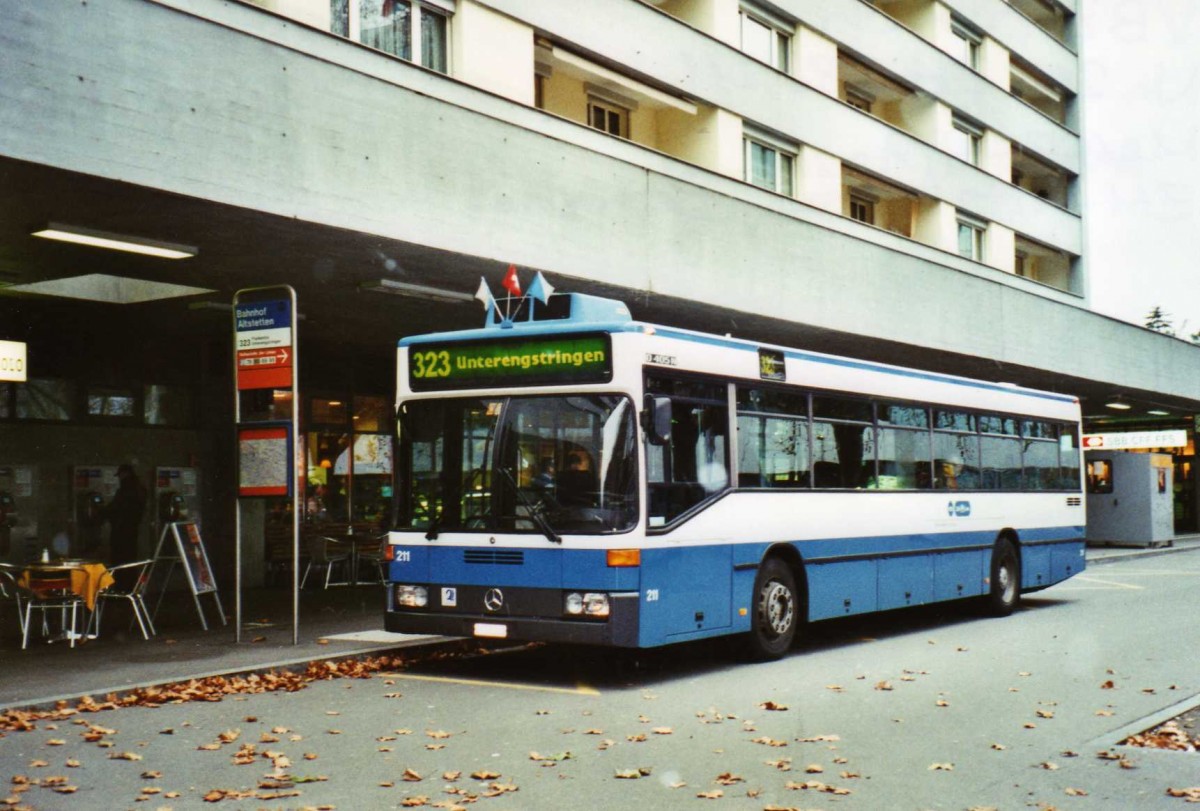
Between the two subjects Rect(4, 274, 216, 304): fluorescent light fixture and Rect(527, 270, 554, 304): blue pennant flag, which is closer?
Rect(527, 270, 554, 304): blue pennant flag

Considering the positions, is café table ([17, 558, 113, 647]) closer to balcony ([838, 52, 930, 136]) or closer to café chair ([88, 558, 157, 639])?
café chair ([88, 558, 157, 639])

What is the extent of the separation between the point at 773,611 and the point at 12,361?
33.1ft

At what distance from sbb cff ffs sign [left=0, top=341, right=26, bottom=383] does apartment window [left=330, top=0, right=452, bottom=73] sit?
554 cm

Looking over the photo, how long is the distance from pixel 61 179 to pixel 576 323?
3996mm


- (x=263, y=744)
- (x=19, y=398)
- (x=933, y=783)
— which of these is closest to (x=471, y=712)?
(x=263, y=744)

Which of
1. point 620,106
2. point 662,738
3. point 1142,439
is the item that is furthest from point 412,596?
point 1142,439

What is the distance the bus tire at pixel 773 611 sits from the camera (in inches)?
456

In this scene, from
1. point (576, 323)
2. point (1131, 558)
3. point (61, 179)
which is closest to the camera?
point (61, 179)

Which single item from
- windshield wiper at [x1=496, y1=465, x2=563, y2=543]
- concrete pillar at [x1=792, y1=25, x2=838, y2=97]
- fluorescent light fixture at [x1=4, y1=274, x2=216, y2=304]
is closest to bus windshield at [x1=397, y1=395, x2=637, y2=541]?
windshield wiper at [x1=496, y1=465, x2=563, y2=543]

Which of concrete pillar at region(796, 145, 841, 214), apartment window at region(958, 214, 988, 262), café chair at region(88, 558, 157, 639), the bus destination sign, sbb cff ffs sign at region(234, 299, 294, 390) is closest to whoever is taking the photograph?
the bus destination sign

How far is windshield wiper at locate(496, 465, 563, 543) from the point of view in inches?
397

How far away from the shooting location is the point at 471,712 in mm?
9055

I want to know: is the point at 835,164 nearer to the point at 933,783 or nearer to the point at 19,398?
the point at 19,398

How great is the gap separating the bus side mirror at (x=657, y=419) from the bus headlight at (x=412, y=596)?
7.56ft
